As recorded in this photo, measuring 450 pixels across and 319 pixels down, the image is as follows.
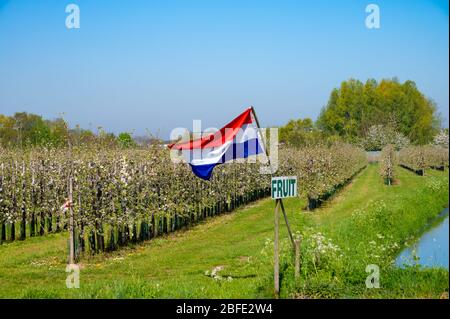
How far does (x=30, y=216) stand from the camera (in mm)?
19359

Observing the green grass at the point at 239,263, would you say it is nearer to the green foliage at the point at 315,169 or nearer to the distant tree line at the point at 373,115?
the green foliage at the point at 315,169

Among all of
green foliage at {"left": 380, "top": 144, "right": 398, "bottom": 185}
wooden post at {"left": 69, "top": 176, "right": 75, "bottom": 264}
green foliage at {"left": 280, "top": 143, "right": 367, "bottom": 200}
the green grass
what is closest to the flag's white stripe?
the green grass

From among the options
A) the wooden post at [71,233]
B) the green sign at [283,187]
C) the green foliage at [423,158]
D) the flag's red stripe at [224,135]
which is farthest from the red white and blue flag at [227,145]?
the green foliage at [423,158]

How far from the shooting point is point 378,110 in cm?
7912

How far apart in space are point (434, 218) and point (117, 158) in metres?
15.0

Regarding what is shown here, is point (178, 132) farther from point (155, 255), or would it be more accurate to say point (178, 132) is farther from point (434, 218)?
point (434, 218)

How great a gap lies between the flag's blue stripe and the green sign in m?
1.40

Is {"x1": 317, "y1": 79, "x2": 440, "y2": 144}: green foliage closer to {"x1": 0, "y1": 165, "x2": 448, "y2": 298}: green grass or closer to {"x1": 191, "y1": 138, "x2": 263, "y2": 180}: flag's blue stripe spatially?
{"x1": 0, "y1": 165, "x2": 448, "y2": 298}: green grass

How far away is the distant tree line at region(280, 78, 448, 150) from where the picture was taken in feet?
243

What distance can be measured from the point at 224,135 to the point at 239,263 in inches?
186

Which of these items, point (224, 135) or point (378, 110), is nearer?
point (224, 135)

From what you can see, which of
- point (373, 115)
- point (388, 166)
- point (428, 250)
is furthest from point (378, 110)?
point (428, 250)

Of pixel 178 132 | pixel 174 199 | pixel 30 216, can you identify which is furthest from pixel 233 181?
pixel 30 216

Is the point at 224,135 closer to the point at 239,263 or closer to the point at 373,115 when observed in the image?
the point at 239,263
